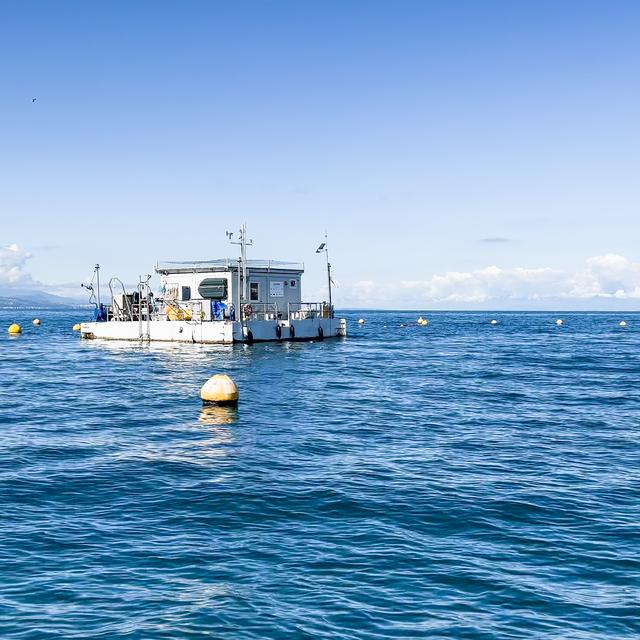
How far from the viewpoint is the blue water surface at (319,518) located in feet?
36.9

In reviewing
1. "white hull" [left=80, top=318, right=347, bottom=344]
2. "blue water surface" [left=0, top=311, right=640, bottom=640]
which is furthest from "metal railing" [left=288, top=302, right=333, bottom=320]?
"blue water surface" [left=0, top=311, right=640, bottom=640]

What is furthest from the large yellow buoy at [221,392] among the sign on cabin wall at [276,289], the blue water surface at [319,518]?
the sign on cabin wall at [276,289]

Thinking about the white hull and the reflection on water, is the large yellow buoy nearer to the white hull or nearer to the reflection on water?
the reflection on water

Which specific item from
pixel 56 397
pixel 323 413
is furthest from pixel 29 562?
pixel 56 397

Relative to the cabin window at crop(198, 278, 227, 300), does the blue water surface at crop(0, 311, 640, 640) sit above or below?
below

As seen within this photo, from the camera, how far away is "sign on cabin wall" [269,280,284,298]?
7025 centimetres

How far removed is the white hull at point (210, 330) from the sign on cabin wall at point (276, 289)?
11.0 ft

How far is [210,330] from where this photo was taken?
6312 centimetres

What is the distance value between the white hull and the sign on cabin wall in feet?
11.0

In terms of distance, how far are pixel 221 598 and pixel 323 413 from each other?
19.2 m

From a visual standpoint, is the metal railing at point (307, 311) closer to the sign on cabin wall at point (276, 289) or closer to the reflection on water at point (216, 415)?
the sign on cabin wall at point (276, 289)

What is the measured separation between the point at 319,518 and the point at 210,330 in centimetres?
4831

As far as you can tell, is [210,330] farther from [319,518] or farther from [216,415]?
[319,518]

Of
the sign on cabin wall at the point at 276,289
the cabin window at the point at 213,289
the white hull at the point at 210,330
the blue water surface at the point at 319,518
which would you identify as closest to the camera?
the blue water surface at the point at 319,518
